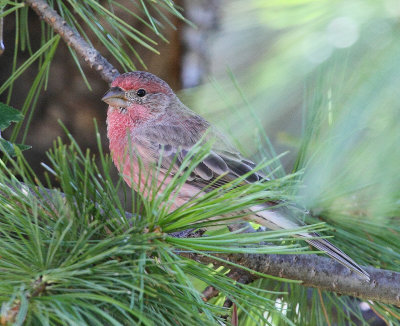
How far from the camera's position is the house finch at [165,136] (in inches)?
91.0

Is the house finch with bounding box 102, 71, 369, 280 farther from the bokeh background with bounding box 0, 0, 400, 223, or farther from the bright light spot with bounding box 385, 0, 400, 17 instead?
the bright light spot with bounding box 385, 0, 400, 17

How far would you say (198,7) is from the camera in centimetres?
380

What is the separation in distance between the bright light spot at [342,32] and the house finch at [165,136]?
774 millimetres

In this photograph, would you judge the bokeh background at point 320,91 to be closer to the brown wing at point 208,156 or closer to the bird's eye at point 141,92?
the brown wing at point 208,156

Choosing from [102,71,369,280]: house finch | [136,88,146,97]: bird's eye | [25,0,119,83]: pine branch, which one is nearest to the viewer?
[25,0,119,83]: pine branch

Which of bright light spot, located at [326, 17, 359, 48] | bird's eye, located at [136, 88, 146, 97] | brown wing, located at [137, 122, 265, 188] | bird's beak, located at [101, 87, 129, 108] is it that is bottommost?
brown wing, located at [137, 122, 265, 188]

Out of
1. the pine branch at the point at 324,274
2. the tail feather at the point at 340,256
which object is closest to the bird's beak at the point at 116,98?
the pine branch at the point at 324,274

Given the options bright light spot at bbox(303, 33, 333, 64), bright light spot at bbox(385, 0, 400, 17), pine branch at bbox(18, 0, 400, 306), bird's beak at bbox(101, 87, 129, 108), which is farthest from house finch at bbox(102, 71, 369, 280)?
bright light spot at bbox(385, 0, 400, 17)

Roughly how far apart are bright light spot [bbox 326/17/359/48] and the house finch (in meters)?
0.77

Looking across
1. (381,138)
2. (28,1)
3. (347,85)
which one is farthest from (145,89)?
(381,138)

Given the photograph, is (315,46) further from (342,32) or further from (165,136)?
(165,136)

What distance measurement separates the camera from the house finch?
231 centimetres

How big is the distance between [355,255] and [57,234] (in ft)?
4.28

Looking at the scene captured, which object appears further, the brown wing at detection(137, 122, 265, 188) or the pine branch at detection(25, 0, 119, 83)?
the brown wing at detection(137, 122, 265, 188)
